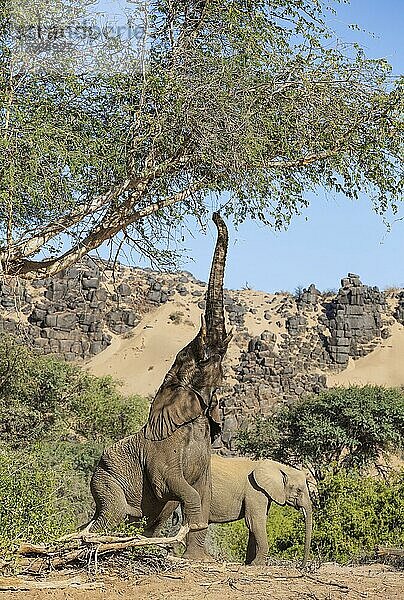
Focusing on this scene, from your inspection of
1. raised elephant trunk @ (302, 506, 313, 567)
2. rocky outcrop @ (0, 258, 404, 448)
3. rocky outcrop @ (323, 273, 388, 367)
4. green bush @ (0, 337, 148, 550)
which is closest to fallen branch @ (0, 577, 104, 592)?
raised elephant trunk @ (302, 506, 313, 567)

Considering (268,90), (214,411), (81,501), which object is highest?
(268,90)

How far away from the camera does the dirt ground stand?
16.4 feet

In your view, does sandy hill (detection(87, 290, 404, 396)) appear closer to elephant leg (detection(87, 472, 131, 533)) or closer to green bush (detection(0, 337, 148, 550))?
green bush (detection(0, 337, 148, 550))

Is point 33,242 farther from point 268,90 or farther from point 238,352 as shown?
point 238,352

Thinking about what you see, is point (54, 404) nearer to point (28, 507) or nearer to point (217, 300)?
point (28, 507)

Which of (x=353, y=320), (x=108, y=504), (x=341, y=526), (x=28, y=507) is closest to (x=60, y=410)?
(x=341, y=526)

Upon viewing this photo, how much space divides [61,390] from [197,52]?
18557mm

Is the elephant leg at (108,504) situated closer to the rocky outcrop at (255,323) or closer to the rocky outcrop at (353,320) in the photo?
the rocky outcrop at (255,323)

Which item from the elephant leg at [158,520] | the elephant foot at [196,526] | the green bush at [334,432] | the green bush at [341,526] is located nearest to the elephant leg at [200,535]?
the elephant foot at [196,526]

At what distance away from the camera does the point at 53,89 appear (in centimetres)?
827

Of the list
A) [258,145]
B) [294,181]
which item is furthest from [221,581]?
[294,181]

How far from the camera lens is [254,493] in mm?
9125

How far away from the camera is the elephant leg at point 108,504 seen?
741 centimetres

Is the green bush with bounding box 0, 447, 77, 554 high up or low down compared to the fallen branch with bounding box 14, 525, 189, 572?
down
